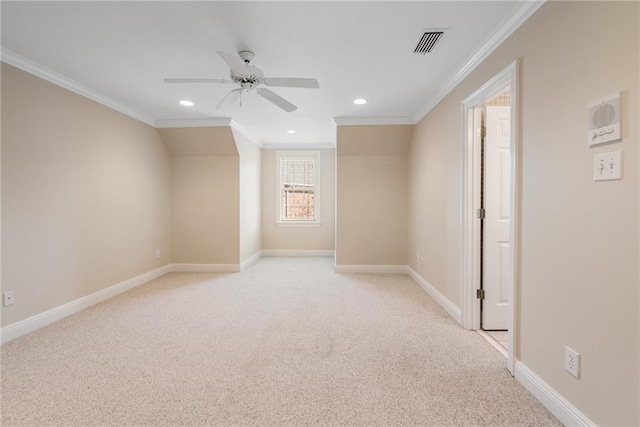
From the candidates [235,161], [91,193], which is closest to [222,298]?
[91,193]

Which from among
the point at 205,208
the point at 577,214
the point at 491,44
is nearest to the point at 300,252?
the point at 205,208

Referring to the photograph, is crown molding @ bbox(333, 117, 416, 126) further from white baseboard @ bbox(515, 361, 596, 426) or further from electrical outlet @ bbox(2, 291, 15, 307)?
electrical outlet @ bbox(2, 291, 15, 307)

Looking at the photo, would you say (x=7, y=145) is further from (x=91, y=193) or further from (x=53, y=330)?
(x=53, y=330)

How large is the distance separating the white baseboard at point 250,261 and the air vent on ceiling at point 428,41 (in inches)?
163

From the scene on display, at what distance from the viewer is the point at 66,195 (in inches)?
115

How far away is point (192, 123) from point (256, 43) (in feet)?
8.55

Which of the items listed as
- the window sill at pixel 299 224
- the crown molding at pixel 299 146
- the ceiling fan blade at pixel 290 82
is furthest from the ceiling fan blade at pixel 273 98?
the window sill at pixel 299 224

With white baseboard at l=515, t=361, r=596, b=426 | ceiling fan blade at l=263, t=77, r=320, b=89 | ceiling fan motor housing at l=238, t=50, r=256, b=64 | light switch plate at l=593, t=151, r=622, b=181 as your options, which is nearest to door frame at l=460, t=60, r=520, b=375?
white baseboard at l=515, t=361, r=596, b=426

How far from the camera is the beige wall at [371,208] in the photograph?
4.67 meters

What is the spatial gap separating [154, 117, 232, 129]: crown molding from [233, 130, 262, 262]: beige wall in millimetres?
280

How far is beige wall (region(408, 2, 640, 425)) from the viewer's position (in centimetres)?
117

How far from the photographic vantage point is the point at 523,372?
178 centimetres

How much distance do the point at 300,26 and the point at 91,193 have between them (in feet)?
9.86

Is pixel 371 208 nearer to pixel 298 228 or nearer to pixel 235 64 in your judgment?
pixel 298 228
